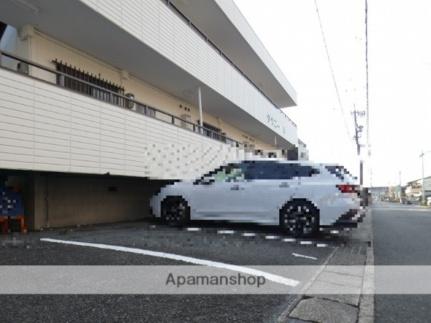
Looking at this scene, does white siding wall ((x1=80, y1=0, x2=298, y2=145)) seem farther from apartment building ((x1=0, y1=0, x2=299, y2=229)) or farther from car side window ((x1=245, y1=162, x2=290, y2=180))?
car side window ((x1=245, y1=162, x2=290, y2=180))

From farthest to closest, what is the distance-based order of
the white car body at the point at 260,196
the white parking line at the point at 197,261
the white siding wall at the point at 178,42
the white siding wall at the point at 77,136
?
the white siding wall at the point at 178,42
the white car body at the point at 260,196
the white siding wall at the point at 77,136
the white parking line at the point at 197,261

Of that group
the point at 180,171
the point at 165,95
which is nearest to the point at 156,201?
the point at 180,171

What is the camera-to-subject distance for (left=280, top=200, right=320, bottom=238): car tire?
976cm

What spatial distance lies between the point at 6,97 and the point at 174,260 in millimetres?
4066

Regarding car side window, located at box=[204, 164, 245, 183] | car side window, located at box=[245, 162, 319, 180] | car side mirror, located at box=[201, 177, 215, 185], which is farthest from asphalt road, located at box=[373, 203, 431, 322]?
car side mirror, located at box=[201, 177, 215, 185]

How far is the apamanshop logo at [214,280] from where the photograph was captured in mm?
5348

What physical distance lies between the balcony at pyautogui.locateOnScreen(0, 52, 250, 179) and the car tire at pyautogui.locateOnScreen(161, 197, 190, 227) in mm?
1032

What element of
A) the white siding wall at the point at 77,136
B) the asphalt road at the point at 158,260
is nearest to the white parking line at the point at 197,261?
the asphalt road at the point at 158,260

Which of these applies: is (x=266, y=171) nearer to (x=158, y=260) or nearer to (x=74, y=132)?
(x=74, y=132)

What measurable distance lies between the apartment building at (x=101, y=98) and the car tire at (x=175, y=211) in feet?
3.39

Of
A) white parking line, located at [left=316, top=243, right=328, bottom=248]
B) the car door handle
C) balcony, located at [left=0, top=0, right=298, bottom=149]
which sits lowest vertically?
white parking line, located at [left=316, top=243, right=328, bottom=248]

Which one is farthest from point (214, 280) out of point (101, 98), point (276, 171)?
point (101, 98)

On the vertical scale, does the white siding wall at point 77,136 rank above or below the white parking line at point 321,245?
above

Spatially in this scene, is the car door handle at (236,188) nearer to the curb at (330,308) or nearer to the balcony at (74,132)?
the balcony at (74,132)
